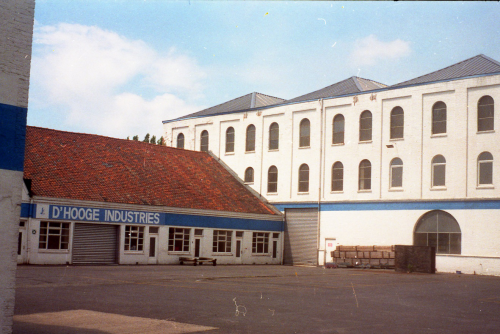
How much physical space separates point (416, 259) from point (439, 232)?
5.65 m

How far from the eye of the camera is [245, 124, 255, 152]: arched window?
2024 inches

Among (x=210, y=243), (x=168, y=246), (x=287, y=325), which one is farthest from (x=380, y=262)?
(x=287, y=325)

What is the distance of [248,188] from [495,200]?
66.9 feet

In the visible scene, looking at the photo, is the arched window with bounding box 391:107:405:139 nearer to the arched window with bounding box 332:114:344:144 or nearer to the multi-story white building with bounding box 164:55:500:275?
the multi-story white building with bounding box 164:55:500:275

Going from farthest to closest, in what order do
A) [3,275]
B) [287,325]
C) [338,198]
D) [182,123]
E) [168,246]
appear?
[182,123]
[338,198]
[168,246]
[287,325]
[3,275]

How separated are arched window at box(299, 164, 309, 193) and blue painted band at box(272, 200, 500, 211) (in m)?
1.27

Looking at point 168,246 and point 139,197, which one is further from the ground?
point 139,197

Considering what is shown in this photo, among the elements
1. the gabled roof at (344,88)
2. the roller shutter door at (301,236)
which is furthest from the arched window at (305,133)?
the roller shutter door at (301,236)

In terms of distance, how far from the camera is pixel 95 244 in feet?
121

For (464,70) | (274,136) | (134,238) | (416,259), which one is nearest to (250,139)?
(274,136)

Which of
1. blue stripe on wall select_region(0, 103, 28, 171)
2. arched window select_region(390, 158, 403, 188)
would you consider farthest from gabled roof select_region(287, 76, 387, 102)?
blue stripe on wall select_region(0, 103, 28, 171)

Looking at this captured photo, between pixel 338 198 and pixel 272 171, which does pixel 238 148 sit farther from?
pixel 338 198

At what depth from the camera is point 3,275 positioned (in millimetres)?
8078

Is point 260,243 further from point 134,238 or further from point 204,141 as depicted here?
point 204,141
